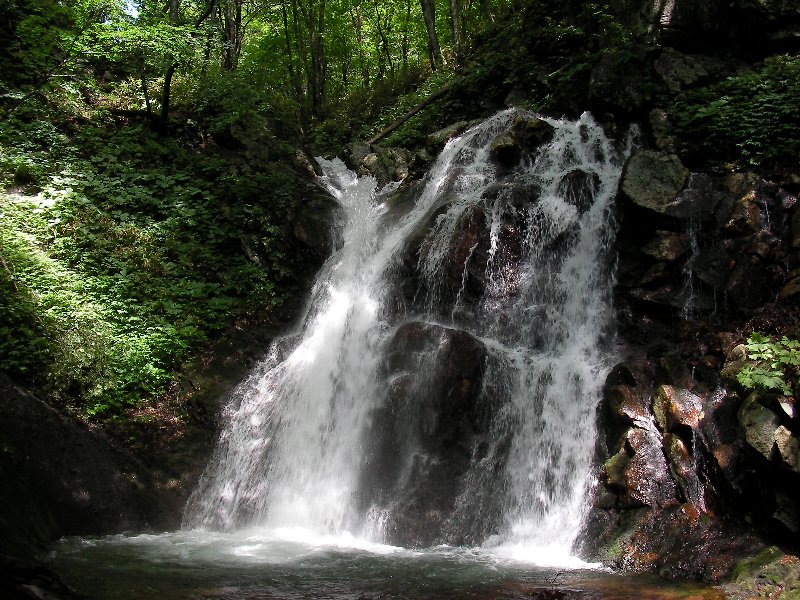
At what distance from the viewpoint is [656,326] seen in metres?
8.36

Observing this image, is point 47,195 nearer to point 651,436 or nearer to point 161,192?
point 161,192

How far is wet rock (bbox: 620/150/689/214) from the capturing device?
895 cm

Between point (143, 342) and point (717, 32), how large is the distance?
497 inches

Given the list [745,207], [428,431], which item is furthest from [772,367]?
[428,431]

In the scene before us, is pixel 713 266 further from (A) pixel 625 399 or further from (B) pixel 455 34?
(B) pixel 455 34

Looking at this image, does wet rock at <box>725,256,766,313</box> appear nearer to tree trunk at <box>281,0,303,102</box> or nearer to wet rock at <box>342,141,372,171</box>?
wet rock at <box>342,141,372,171</box>

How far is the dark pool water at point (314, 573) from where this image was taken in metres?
4.72

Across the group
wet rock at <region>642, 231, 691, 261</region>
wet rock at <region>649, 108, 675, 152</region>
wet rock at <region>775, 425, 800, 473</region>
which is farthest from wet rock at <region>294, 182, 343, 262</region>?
wet rock at <region>775, 425, 800, 473</region>

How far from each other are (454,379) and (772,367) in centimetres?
389

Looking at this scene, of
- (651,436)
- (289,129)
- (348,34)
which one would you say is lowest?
(651,436)

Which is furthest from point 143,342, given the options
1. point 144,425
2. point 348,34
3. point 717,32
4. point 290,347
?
point 348,34

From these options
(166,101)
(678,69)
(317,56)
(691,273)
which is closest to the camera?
(691,273)

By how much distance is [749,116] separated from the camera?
9375 millimetres

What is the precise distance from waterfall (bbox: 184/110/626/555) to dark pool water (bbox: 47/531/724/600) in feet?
2.91
